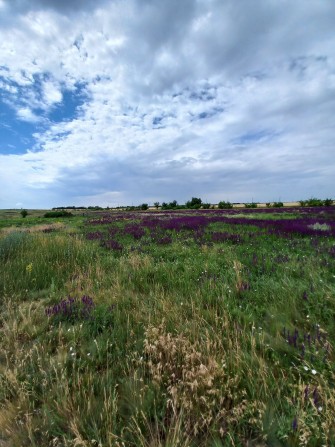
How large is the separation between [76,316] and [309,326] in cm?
321

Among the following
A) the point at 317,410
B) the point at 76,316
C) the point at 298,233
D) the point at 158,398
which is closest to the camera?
the point at 317,410

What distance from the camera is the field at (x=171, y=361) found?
1.60m

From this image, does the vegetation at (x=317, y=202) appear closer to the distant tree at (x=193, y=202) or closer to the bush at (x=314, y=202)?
the bush at (x=314, y=202)

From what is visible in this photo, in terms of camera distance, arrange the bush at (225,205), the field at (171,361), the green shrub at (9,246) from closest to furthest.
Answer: the field at (171,361)
the green shrub at (9,246)
the bush at (225,205)

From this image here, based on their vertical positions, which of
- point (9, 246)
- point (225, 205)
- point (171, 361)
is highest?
point (225, 205)

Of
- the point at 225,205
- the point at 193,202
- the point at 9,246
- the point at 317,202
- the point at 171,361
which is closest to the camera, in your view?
the point at 171,361

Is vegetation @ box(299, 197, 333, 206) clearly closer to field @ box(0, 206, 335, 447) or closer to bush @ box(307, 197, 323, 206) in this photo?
bush @ box(307, 197, 323, 206)

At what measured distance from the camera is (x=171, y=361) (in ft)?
7.09

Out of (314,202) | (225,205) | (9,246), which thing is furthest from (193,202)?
(9,246)

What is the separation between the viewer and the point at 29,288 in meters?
4.68

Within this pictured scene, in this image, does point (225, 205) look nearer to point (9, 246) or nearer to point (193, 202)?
point (193, 202)

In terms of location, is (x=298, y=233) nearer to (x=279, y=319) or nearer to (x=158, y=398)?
(x=279, y=319)

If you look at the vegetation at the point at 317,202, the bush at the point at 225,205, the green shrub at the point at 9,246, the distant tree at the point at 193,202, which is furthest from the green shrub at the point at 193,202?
the green shrub at the point at 9,246

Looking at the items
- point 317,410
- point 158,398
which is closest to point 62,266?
point 158,398
